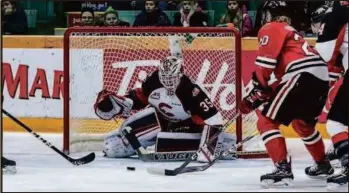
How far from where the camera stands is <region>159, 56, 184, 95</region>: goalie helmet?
13.3 feet

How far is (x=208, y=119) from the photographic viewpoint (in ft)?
13.3

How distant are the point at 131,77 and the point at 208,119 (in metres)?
0.81

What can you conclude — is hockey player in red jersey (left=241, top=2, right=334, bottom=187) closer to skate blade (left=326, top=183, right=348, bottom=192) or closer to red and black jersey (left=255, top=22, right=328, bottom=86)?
red and black jersey (left=255, top=22, right=328, bottom=86)

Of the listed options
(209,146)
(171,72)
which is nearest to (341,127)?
(209,146)

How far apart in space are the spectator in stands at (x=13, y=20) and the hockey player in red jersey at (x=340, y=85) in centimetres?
269

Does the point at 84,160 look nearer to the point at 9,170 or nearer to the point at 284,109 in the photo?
the point at 9,170

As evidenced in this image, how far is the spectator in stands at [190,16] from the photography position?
5488mm

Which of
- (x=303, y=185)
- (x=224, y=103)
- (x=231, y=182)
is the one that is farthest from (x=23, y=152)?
(x=303, y=185)

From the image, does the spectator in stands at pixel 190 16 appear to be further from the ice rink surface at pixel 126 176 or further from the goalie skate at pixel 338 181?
the goalie skate at pixel 338 181

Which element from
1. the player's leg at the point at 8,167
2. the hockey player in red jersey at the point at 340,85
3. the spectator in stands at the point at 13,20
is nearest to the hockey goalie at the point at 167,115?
the player's leg at the point at 8,167

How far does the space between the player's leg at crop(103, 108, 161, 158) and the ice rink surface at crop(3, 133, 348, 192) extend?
0.07 meters

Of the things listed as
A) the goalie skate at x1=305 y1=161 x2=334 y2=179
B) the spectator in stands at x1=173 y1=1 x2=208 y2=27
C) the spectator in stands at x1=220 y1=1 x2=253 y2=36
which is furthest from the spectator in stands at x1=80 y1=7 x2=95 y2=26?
the goalie skate at x1=305 y1=161 x2=334 y2=179

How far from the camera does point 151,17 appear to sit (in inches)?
211

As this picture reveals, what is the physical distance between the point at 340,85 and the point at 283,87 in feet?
0.70
